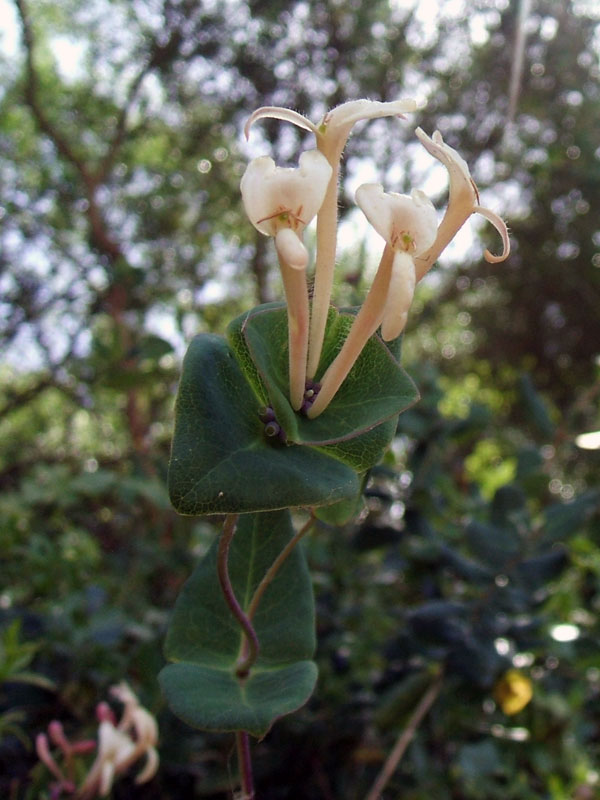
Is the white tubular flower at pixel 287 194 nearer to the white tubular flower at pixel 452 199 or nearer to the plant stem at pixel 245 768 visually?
the white tubular flower at pixel 452 199

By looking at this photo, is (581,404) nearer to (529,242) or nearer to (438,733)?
(438,733)

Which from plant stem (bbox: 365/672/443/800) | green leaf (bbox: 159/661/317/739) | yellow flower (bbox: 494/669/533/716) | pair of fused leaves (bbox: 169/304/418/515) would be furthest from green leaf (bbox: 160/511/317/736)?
yellow flower (bbox: 494/669/533/716)

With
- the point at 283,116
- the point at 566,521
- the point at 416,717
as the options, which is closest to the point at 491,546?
the point at 566,521

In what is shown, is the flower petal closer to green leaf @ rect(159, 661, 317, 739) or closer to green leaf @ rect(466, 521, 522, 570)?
green leaf @ rect(159, 661, 317, 739)

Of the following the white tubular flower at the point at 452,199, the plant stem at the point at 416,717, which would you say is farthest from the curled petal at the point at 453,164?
the plant stem at the point at 416,717

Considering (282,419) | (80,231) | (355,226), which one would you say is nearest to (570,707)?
(282,419)

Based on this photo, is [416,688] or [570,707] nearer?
[416,688]

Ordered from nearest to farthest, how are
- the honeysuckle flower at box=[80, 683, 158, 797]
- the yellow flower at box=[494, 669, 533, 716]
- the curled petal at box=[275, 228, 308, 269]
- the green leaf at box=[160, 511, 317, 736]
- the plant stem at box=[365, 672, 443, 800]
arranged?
the curled petal at box=[275, 228, 308, 269] < the green leaf at box=[160, 511, 317, 736] < the honeysuckle flower at box=[80, 683, 158, 797] < the plant stem at box=[365, 672, 443, 800] < the yellow flower at box=[494, 669, 533, 716]

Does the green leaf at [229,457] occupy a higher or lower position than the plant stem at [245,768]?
higher
